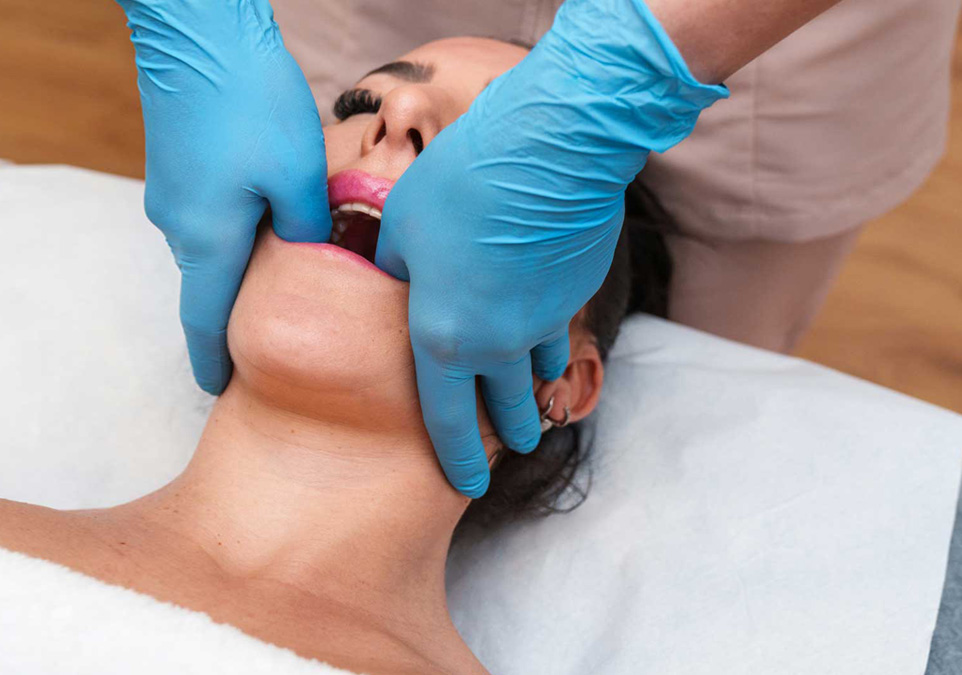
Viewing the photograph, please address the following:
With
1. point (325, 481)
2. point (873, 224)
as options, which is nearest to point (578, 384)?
point (325, 481)

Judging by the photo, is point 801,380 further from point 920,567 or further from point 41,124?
point 41,124

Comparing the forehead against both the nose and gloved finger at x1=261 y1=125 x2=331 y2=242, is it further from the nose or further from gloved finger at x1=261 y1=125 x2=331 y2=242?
gloved finger at x1=261 y1=125 x2=331 y2=242

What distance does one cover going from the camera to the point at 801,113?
1.45 meters

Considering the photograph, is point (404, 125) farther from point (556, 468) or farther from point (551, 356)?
point (556, 468)

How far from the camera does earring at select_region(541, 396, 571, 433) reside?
3.92 ft

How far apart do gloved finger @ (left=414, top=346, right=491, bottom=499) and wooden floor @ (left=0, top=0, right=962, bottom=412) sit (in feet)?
4.58

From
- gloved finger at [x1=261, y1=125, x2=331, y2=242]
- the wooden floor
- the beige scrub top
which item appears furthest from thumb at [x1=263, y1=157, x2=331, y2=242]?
the wooden floor

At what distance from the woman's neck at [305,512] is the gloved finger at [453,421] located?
0.03 metres

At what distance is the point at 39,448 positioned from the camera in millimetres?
1250

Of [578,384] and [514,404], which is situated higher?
[514,404]

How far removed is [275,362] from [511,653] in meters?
0.54

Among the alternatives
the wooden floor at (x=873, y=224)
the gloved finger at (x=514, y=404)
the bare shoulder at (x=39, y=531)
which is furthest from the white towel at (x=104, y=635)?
the wooden floor at (x=873, y=224)

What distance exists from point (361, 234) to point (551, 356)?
298mm

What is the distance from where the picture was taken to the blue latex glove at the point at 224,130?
3.26ft
